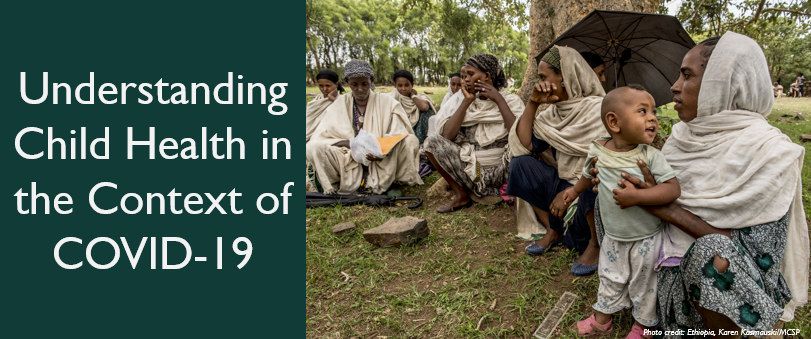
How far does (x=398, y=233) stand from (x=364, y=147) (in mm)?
1705

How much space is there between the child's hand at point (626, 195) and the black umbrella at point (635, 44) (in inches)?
64.6

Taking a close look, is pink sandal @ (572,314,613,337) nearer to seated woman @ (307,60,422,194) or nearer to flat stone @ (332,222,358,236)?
flat stone @ (332,222,358,236)

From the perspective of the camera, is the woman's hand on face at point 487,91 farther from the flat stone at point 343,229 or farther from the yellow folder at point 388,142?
the flat stone at point 343,229

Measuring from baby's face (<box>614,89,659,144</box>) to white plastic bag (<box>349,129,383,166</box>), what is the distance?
3.14m

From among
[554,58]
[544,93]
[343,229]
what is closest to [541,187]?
[544,93]

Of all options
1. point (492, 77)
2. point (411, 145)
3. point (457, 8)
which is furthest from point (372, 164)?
point (457, 8)

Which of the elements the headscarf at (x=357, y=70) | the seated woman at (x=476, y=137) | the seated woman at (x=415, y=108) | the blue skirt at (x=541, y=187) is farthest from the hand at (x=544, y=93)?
the seated woman at (x=415, y=108)

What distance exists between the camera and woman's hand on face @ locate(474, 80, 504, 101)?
384 cm

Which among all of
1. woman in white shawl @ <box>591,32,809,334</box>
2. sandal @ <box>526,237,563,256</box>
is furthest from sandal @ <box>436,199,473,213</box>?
woman in white shawl @ <box>591,32,809,334</box>

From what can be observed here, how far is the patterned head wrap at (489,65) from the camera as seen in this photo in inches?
153

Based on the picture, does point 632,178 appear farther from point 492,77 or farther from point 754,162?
point 492,77

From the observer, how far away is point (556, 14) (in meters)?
4.83

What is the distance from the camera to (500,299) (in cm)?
262
